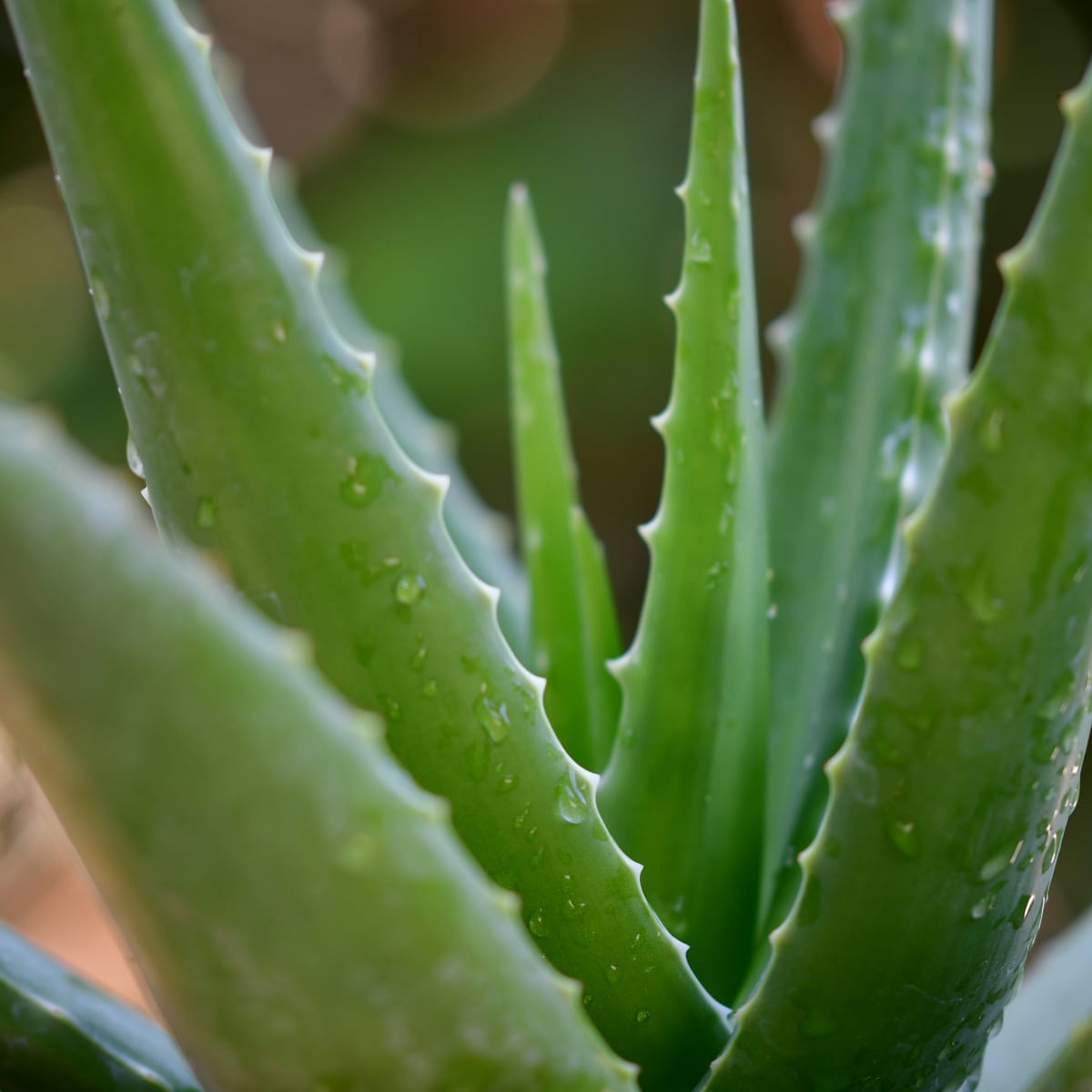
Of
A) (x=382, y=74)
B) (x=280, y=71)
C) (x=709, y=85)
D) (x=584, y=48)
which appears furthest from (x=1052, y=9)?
(x=709, y=85)

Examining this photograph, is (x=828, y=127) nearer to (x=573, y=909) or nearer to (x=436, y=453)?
(x=436, y=453)

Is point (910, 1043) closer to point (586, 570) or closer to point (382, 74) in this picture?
point (586, 570)

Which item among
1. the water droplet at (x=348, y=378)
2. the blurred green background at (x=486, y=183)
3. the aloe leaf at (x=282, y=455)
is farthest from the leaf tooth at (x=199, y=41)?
the blurred green background at (x=486, y=183)

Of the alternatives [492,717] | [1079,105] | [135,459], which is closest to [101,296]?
[135,459]

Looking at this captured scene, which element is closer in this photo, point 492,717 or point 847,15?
point 492,717

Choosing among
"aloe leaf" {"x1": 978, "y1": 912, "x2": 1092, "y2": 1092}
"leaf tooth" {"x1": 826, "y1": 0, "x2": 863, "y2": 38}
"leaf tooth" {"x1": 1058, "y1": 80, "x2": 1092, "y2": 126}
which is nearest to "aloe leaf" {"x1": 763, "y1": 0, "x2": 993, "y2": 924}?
"leaf tooth" {"x1": 826, "y1": 0, "x2": 863, "y2": 38}

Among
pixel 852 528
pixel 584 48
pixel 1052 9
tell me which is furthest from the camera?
pixel 584 48
